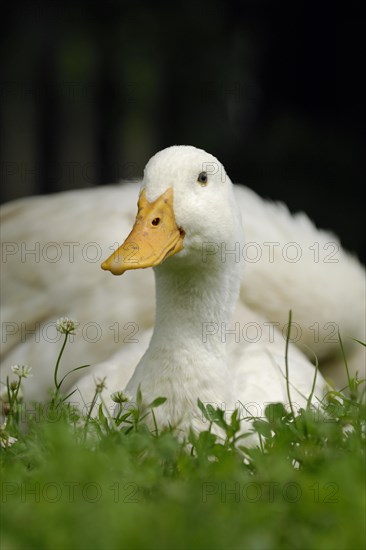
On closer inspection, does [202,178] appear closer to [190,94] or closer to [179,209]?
[179,209]

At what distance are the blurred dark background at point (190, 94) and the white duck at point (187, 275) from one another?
6157 mm

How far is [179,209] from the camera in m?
3.68

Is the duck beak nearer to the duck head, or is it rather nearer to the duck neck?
the duck head

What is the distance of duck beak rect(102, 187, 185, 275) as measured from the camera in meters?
3.48

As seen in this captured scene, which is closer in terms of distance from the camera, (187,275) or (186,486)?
(186,486)

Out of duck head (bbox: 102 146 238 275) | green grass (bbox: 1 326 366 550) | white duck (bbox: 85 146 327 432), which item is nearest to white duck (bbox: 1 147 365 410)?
white duck (bbox: 85 146 327 432)

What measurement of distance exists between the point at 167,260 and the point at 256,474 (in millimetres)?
981

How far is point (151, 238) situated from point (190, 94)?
7.19m

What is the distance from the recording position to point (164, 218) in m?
3.65

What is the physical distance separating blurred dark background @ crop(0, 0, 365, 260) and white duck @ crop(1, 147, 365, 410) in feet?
14.1

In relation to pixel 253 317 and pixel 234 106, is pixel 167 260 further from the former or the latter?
pixel 234 106

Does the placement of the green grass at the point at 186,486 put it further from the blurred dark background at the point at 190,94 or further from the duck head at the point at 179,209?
the blurred dark background at the point at 190,94

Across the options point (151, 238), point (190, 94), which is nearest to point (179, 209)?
point (151, 238)

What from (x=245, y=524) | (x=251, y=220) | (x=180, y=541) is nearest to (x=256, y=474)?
(x=245, y=524)
